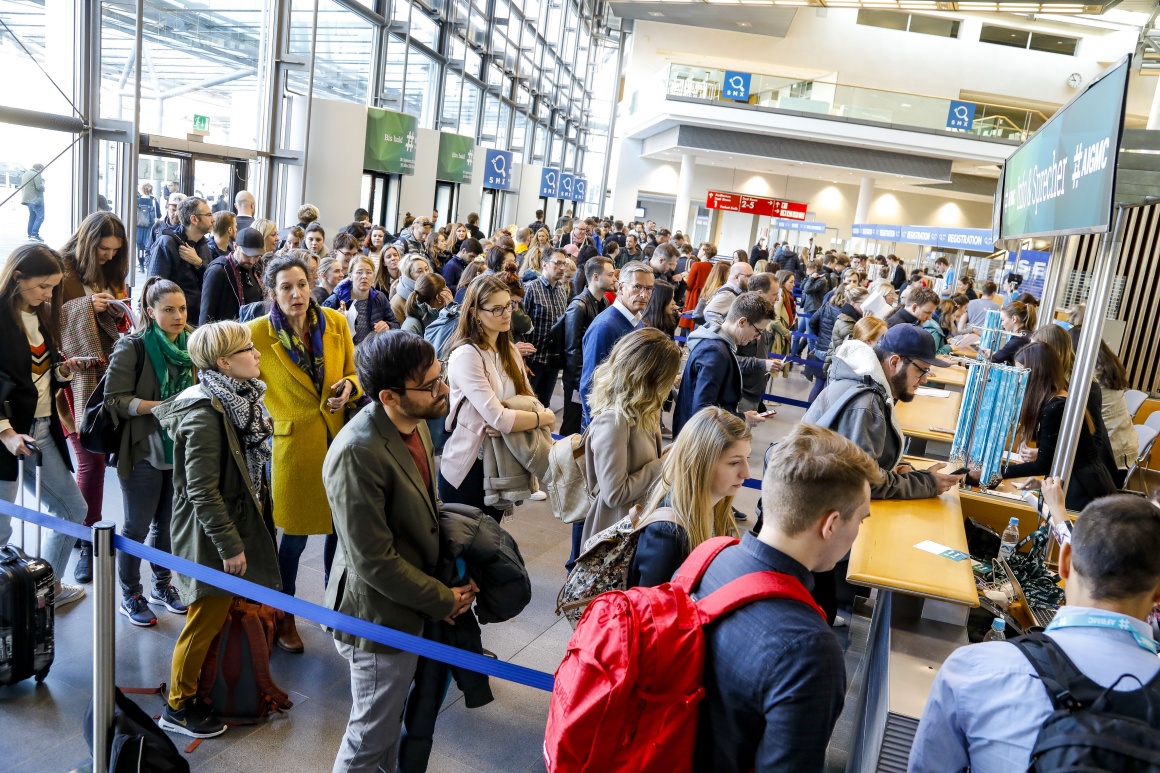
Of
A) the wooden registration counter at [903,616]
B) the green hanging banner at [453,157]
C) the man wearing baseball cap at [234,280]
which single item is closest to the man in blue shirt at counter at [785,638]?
the wooden registration counter at [903,616]

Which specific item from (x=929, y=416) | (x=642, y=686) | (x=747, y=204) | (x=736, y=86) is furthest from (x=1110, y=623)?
(x=736, y=86)

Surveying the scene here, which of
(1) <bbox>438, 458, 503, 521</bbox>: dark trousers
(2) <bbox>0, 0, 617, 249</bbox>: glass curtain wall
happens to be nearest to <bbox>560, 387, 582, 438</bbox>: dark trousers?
(1) <bbox>438, 458, 503, 521</bbox>: dark trousers

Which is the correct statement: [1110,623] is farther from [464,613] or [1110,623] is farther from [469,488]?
[469,488]

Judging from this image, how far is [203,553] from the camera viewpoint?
3.03 m

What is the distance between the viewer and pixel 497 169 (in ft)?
61.8

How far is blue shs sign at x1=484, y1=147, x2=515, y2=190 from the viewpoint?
60.7 ft

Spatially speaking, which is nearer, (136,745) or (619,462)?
(136,745)

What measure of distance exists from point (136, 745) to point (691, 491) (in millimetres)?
1883

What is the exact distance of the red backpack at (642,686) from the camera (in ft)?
5.14

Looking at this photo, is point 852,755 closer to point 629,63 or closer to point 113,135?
point 113,135

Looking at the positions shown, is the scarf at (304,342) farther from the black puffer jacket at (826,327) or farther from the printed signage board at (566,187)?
the printed signage board at (566,187)

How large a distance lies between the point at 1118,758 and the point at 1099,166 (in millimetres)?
1863

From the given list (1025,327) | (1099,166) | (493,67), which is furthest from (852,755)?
(493,67)

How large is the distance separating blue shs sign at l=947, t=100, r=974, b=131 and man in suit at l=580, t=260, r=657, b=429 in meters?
20.2
